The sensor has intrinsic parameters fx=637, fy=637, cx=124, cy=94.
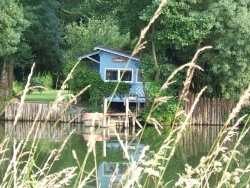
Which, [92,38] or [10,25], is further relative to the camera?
[92,38]

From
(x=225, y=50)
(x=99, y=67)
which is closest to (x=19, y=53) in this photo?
(x=99, y=67)

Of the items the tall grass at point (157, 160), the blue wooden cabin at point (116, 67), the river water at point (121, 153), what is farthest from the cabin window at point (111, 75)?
the tall grass at point (157, 160)

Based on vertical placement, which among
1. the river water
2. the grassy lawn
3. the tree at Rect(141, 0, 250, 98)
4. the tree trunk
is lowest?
the river water

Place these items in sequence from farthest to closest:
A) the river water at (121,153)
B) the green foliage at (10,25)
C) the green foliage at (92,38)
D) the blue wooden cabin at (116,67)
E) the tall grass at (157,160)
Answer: the green foliage at (92,38) → the blue wooden cabin at (116,67) → the green foliage at (10,25) → the river water at (121,153) → the tall grass at (157,160)

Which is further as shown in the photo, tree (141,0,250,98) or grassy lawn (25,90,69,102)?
grassy lawn (25,90,69,102)

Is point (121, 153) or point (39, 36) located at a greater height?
point (39, 36)

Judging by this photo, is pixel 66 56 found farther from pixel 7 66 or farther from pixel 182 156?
pixel 182 156

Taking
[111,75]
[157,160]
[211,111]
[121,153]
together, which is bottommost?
[121,153]

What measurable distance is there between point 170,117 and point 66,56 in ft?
33.0

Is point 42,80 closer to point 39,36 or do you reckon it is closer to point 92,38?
point 39,36

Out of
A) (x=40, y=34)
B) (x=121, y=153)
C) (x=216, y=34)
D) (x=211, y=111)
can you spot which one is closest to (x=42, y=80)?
(x=40, y=34)

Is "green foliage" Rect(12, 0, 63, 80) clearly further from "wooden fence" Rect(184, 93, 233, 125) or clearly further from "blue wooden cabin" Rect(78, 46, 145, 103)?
"wooden fence" Rect(184, 93, 233, 125)

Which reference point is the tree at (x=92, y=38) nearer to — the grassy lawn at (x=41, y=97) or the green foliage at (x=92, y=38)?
the green foliage at (x=92, y=38)

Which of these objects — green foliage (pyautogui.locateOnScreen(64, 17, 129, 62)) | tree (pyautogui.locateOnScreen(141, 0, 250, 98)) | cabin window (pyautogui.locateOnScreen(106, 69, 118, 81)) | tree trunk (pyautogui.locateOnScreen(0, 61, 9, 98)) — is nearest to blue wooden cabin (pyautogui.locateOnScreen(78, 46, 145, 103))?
cabin window (pyautogui.locateOnScreen(106, 69, 118, 81))
